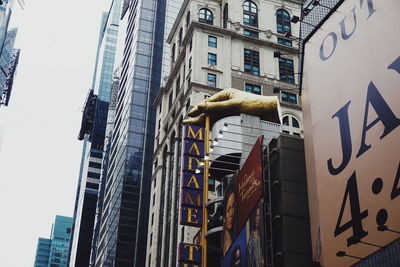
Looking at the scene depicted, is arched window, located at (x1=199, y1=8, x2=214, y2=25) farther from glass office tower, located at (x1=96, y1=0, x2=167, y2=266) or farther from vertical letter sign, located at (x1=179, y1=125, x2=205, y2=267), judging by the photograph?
glass office tower, located at (x1=96, y1=0, x2=167, y2=266)

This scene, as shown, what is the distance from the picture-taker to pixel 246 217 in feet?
111

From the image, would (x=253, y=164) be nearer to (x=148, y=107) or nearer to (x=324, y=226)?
(x=324, y=226)

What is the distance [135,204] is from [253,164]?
76.1 metres

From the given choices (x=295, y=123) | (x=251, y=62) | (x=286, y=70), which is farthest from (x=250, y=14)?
(x=295, y=123)

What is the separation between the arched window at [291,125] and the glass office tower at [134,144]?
42992 millimetres

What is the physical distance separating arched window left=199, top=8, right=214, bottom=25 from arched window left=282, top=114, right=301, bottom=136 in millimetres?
17299

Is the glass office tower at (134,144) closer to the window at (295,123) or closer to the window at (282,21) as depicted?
the window at (295,123)

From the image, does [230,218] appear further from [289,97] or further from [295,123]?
[289,97]

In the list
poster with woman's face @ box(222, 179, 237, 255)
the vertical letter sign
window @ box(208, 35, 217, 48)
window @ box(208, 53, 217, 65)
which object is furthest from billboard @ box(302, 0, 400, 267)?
window @ box(208, 35, 217, 48)

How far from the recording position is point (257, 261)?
30547mm

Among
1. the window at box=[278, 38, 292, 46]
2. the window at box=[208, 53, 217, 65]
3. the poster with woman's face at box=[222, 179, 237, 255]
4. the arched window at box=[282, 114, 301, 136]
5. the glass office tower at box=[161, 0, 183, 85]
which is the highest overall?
the glass office tower at box=[161, 0, 183, 85]

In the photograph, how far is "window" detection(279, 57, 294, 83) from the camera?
7206 centimetres

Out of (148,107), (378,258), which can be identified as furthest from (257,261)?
(148,107)

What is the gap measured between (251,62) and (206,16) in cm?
992
